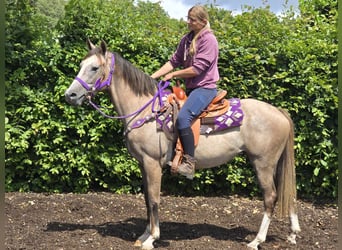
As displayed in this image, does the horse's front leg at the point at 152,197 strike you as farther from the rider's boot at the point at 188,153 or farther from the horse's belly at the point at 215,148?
the horse's belly at the point at 215,148

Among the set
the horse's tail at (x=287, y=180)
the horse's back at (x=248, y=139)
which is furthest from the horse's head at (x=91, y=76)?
the horse's tail at (x=287, y=180)

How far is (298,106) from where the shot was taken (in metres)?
6.31

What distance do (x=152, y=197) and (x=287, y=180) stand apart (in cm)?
158

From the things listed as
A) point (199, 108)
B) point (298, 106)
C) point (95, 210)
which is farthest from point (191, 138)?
point (298, 106)

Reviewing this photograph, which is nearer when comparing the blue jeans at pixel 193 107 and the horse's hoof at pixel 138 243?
the blue jeans at pixel 193 107

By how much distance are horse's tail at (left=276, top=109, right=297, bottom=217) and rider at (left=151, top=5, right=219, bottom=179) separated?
1.04 m

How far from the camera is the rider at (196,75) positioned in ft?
14.3

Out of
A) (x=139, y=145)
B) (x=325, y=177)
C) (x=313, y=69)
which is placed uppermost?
(x=313, y=69)

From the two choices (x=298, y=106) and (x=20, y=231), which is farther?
(x=298, y=106)

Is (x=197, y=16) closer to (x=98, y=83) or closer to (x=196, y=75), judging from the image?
(x=196, y=75)

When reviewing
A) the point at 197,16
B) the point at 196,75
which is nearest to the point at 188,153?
the point at 196,75

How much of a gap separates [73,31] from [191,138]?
9.98ft

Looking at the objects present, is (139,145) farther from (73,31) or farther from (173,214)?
(73,31)

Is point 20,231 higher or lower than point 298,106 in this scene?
lower
